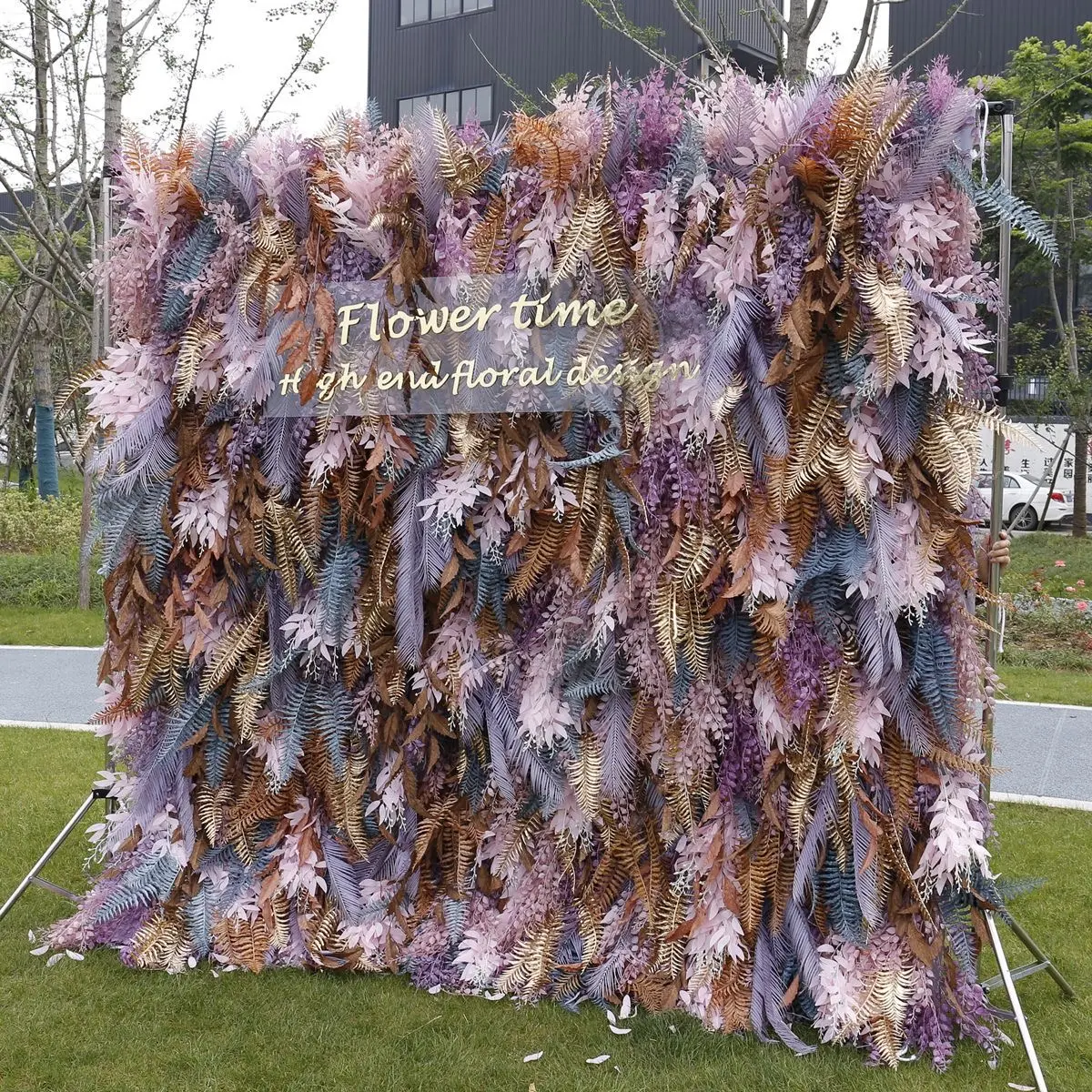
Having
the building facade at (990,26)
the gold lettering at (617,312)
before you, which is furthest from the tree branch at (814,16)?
the building facade at (990,26)

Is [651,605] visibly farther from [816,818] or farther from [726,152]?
[726,152]

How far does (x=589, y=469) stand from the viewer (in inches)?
131

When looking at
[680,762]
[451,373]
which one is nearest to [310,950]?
[680,762]

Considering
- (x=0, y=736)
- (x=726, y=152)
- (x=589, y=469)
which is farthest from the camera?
(x=0, y=736)

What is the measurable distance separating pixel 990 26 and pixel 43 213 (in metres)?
16.7

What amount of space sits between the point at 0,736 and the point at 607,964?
4.72m

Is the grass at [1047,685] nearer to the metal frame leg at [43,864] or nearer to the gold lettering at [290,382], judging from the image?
the gold lettering at [290,382]

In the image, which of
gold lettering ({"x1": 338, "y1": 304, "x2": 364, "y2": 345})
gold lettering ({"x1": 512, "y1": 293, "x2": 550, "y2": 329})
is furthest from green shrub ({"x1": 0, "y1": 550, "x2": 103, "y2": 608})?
gold lettering ({"x1": 512, "y1": 293, "x2": 550, "y2": 329})

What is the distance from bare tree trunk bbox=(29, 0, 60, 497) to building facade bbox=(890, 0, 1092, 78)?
14304mm

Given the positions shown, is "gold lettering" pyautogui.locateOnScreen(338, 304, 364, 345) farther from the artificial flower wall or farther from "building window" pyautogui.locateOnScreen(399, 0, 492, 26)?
"building window" pyautogui.locateOnScreen(399, 0, 492, 26)

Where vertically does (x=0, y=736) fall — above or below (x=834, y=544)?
below

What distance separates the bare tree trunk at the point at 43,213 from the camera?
9.84 metres

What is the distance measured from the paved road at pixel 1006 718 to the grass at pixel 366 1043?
1538 millimetres

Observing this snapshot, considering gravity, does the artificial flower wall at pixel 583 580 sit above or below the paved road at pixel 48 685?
above
